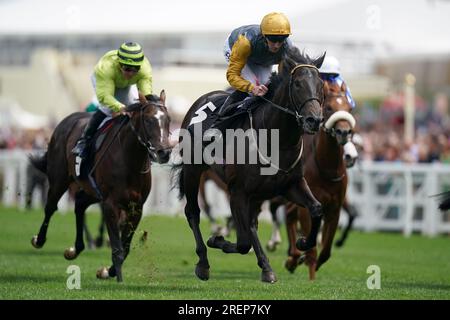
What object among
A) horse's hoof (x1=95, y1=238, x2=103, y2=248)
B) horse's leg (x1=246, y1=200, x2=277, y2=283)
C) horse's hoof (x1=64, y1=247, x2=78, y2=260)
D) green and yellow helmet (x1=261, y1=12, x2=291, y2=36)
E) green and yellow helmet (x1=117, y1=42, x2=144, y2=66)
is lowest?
horse's hoof (x1=95, y1=238, x2=103, y2=248)

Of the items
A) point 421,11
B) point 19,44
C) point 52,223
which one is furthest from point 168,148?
point 19,44

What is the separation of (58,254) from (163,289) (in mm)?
5123

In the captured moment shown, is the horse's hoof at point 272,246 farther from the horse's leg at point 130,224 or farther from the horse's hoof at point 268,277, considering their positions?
the horse's hoof at point 268,277

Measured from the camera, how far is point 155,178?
23016 millimetres

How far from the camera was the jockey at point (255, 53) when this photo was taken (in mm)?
9938

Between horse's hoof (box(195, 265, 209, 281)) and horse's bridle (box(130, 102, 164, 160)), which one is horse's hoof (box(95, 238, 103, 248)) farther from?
horse's hoof (box(195, 265, 209, 281))

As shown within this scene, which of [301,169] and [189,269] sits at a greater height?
[301,169]

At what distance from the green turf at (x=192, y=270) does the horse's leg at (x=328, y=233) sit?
23cm

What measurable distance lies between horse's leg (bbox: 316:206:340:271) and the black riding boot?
2.62 meters

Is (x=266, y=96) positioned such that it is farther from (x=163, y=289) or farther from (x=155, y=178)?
(x=155, y=178)

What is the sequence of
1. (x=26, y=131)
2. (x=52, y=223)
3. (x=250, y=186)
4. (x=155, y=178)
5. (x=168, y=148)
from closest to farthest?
(x=250, y=186) < (x=168, y=148) < (x=52, y=223) < (x=155, y=178) < (x=26, y=131)

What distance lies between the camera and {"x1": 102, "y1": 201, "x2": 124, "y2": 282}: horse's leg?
1076cm

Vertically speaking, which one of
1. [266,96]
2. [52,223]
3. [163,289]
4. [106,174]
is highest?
[266,96]

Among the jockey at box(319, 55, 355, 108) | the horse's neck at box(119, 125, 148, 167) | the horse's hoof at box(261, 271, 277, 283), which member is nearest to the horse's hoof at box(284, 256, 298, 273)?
the jockey at box(319, 55, 355, 108)
